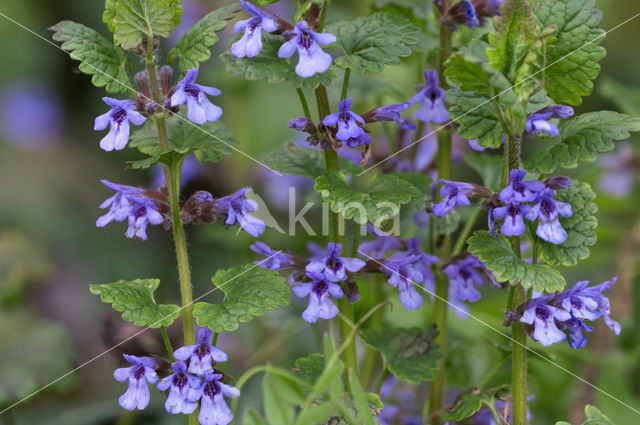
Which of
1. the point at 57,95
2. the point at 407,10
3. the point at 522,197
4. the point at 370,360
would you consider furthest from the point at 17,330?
the point at 57,95

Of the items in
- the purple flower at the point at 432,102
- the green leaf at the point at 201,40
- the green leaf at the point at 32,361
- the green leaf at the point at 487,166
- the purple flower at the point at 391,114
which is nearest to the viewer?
the green leaf at the point at 201,40

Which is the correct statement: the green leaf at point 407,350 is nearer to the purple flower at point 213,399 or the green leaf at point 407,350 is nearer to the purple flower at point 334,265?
the purple flower at point 334,265

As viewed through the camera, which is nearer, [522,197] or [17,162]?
[522,197]

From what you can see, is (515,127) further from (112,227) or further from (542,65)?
(112,227)

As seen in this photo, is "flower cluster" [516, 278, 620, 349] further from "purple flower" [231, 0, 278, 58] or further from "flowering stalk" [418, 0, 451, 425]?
"purple flower" [231, 0, 278, 58]

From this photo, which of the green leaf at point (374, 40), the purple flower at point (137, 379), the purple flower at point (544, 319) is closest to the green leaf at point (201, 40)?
the green leaf at point (374, 40)

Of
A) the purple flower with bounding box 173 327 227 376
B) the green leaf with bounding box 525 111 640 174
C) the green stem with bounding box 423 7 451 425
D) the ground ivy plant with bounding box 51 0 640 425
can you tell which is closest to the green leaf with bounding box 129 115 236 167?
the ground ivy plant with bounding box 51 0 640 425

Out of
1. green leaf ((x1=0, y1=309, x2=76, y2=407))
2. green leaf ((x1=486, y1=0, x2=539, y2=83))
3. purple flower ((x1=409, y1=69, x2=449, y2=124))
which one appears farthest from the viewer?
green leaf ((x1=0, y1=309, x2=76, y2=407))
